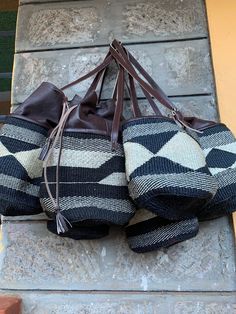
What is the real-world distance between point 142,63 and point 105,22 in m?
0.16

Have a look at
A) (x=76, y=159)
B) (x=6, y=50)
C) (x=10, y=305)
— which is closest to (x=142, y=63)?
(x=76, y=159)

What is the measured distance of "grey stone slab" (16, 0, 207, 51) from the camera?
4.02 ft

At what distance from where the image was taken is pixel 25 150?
0.96m

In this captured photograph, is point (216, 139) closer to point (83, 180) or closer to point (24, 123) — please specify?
point (83, 180)

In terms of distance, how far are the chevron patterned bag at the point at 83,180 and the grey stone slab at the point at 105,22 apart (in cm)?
38

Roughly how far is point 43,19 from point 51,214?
0.61 meters

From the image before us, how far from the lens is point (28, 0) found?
1295mm

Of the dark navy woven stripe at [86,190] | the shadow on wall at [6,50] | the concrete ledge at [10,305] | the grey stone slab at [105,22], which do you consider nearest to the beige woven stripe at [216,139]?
the dark navy woven stripe at [86,190]

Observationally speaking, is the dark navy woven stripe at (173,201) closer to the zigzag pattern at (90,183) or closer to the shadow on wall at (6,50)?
the zigzag pattern at (90,183)

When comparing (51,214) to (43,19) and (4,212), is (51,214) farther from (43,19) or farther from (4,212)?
(43,19)

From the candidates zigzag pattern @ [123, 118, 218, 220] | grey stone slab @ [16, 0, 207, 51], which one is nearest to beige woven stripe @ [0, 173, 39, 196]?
zigzag pattern @ [123, 118, 218, 220]

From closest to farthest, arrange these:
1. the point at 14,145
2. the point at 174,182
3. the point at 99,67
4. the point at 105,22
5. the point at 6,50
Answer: the point at 174,182 < the point at 14,145 < the point at 99,67 < the point at 105,22 < the point at 6,50

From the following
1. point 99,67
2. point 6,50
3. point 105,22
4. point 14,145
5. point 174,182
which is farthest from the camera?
point 6,50

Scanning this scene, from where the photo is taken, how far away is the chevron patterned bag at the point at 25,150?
93cm
